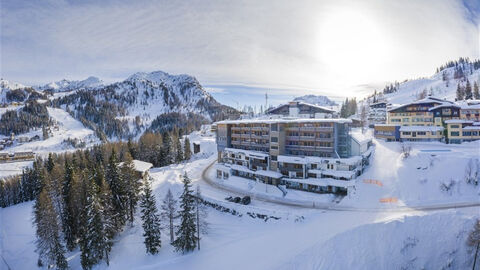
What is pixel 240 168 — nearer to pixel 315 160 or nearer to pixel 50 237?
pixel 315 160

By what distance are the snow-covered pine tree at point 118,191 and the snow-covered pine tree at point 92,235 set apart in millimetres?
7682

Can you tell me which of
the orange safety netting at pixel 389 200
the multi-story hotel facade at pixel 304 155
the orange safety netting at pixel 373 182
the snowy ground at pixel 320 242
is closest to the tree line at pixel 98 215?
the snowy ground at pixel 320 242

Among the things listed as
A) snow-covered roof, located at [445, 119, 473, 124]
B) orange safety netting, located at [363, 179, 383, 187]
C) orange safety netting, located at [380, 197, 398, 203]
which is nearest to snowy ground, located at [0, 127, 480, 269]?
orange safety netting, located at [380, 197, 398, 203]

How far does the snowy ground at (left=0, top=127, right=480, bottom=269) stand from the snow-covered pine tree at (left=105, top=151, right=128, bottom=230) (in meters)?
2.92

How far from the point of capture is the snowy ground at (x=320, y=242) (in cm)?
3231

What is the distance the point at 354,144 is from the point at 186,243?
39.8 meters

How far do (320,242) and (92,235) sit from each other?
31.3 metres

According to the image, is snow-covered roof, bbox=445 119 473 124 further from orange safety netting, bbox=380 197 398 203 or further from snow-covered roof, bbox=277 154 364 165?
orange safety netting, bbox=380 197 398 203

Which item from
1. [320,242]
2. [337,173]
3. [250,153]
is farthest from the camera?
[250,153]

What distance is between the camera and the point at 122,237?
41.8 meters

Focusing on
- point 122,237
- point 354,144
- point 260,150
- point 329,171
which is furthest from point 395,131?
point 122,237

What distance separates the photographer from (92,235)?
113 ft

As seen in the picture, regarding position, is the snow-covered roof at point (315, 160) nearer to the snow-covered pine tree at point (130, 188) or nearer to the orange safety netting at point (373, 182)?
the orange safety netting at point (373, 182)

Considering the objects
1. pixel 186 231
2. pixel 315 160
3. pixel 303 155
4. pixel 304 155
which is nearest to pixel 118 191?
pixel 186 231
